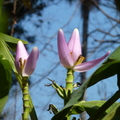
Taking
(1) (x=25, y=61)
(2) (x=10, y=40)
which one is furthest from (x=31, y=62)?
(2) (x=10, y=40)

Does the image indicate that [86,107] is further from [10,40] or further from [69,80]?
[10,40]

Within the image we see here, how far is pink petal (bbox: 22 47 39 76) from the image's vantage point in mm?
288

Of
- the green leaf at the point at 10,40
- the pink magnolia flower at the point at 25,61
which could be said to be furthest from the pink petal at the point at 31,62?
the green leaf at the point at 10,40

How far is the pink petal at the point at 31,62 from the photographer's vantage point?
0.95 ft

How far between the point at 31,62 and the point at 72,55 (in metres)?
0.06

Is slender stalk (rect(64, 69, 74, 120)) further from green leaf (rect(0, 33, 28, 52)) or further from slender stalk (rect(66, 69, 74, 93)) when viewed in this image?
green leaf (rect(0, 33, 28, 52))

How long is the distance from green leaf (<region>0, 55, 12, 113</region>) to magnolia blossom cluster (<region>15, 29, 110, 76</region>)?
0.4 inches

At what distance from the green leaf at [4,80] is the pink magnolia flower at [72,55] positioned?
0.19ft

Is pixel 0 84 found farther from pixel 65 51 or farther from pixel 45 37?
pixel 45 37

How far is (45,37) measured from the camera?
2.68 m

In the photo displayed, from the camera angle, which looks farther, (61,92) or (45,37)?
(45,37)

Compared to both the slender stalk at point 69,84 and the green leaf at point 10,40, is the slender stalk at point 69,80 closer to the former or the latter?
the slender stalk at point 69,84

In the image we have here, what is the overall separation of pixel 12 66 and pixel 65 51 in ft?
0.20

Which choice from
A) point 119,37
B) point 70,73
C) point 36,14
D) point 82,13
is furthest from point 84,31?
point 70,73
